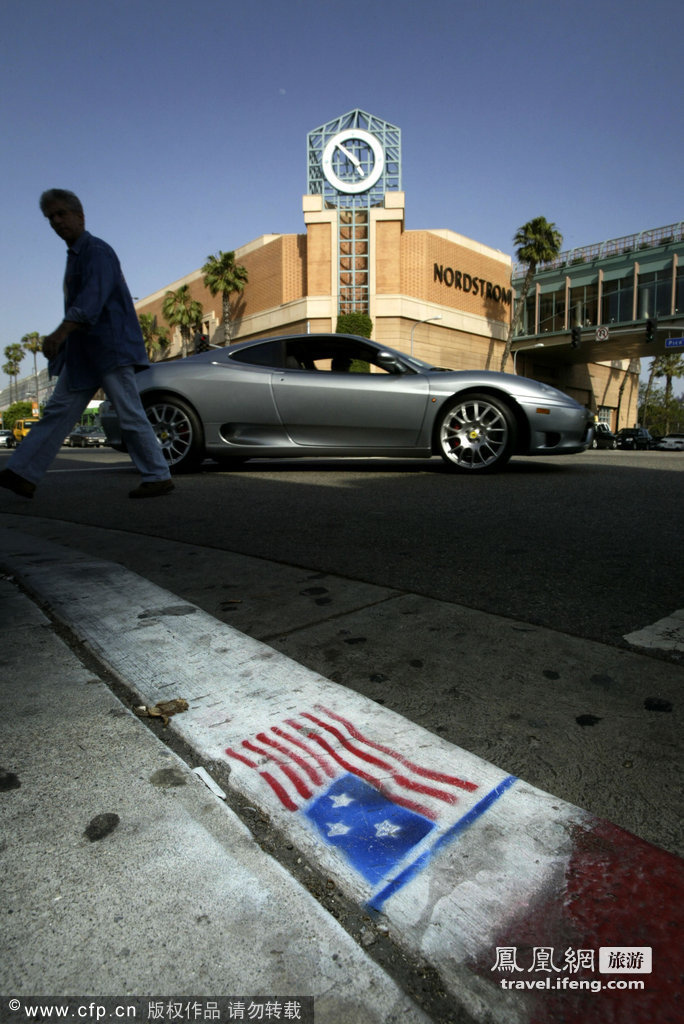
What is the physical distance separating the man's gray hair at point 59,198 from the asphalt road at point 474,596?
6.63 ft

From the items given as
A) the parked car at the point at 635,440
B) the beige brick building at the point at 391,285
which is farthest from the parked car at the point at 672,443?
the beige brick building at the point at 391,285

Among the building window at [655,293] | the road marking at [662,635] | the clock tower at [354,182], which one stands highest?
the clock tower at [354,182]

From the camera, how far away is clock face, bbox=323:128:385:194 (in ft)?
150

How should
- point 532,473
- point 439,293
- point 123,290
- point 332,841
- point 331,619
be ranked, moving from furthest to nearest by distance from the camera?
point 439,293, point 532,473, point 123,290, point 331,619, point 332,841

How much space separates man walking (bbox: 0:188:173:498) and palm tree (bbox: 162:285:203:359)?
171 ft

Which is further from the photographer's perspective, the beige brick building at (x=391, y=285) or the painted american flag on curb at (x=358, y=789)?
the beige brick building at (x=391, y=285)

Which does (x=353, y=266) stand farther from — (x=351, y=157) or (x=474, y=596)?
(x=474, y=596)

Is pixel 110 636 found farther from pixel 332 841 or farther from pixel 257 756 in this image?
pixel 332 841

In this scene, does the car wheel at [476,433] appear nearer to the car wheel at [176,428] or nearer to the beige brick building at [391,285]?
the car wheel at [176,428]

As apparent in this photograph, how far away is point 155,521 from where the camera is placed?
3.86 metres

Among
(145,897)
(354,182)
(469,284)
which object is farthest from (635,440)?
(145,897)

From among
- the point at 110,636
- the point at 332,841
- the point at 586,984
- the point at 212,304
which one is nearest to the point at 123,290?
the point at 110,636

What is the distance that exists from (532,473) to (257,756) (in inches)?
202

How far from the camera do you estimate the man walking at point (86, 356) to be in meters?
4.22
